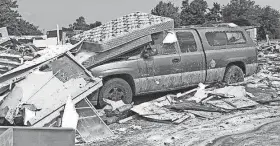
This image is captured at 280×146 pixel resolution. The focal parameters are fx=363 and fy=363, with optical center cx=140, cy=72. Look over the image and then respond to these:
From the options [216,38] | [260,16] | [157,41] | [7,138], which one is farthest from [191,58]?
[260,16]

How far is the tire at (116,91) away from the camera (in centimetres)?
754

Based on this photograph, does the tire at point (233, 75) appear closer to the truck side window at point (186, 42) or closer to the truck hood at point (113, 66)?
A: the truck side window at point (186, 42)

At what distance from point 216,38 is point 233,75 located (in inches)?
44.1

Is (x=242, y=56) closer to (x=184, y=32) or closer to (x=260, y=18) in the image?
(x=184, y=32)

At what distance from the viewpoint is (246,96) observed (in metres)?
8.77

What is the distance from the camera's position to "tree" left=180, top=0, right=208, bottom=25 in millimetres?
55688

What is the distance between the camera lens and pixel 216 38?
9492mm

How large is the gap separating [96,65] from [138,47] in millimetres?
1066

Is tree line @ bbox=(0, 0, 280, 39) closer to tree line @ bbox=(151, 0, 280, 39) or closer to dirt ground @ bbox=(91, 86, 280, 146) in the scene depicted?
tree line @ bbox=(151, 0, 280, 39)

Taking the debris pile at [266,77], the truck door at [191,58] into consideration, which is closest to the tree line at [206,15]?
the debris pile at [266,77]

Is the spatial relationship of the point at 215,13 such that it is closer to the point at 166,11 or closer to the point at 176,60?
the point at 166,11

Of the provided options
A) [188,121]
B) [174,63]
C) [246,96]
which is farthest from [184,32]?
[188,121]

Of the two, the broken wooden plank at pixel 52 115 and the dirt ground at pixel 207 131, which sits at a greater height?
the broken wooden plank at pixel 52 115

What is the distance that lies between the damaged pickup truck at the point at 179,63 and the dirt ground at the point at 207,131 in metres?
1.06
